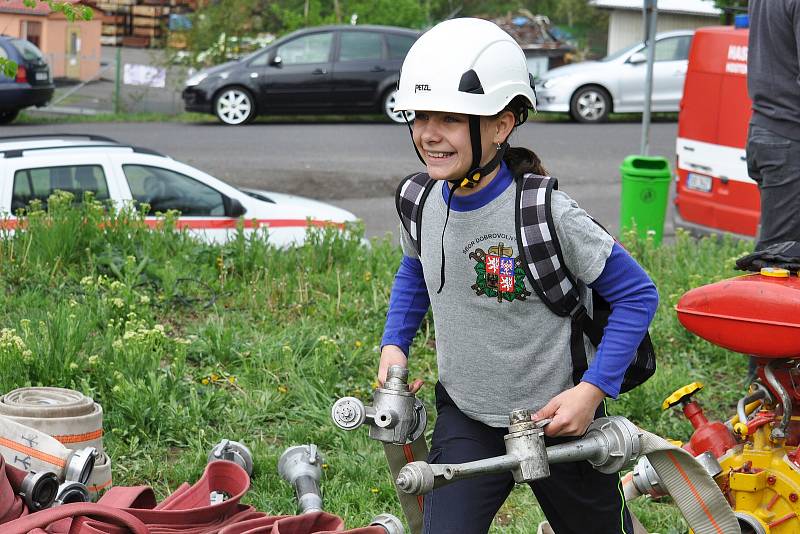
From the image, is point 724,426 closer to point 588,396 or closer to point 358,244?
point 588,396

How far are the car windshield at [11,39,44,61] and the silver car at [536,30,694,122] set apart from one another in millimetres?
8458

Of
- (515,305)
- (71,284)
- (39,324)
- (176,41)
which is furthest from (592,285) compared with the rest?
(176,41)

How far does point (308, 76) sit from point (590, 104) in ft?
16.4

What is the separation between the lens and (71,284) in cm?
652

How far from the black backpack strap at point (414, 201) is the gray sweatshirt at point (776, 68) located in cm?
217

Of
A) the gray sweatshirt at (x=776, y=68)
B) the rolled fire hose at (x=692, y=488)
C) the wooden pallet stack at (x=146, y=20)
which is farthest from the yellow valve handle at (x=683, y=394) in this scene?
the wooden pallet stack at (x=146, y=20)

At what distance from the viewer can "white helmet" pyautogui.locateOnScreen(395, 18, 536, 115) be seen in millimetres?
3031

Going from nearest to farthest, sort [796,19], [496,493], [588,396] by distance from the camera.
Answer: [588,396], [496,493], [796,19]

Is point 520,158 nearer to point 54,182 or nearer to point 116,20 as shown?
point 54,182

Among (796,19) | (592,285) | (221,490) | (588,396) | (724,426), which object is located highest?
(796,19)

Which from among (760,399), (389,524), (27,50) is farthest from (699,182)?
(27,50)

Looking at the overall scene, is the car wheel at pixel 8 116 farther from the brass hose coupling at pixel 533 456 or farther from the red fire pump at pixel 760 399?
the brass hose coupling at pixel 533 456

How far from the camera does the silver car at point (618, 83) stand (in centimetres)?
2145

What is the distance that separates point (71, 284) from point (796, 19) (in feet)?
12.5
